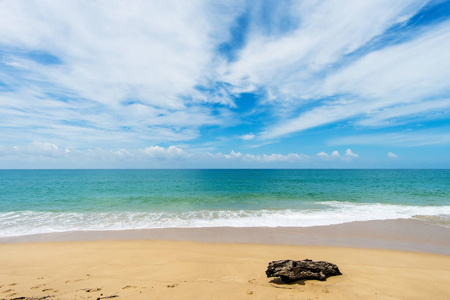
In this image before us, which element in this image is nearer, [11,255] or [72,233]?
[11,255]

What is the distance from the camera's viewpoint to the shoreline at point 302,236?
945 centimetres

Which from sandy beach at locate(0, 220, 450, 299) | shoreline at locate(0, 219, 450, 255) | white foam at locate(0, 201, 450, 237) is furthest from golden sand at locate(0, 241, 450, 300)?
white foam at locate(0, 201, 450, 237)

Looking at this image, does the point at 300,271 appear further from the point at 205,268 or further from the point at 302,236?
the point at 302,236

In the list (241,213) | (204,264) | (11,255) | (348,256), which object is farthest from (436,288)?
(11,255)

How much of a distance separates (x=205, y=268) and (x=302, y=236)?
238 inches

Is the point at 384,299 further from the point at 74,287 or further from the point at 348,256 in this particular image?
the point at 74,287

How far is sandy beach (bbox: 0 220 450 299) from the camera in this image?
505cm

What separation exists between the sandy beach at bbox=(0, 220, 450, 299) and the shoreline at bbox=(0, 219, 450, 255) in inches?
4.1

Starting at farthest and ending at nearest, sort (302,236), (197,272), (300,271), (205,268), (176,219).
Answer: (176,219) → (302,236) → (205,268) → (197,272) → (300,271)

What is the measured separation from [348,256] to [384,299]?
10.9 ft

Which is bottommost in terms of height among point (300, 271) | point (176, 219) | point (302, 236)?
point (176, 219)

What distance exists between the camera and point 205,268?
22.1ft

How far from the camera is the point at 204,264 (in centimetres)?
707

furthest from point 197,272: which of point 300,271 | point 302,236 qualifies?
point 302,236
